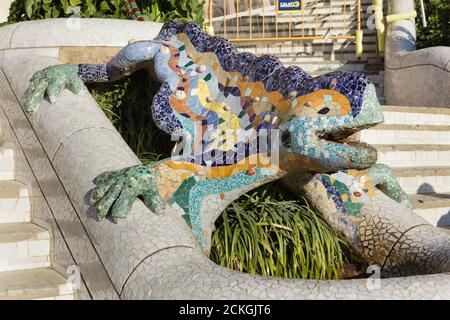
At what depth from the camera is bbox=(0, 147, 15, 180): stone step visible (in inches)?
156

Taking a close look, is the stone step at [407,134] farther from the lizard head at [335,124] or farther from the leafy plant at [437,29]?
the leafy plant at [437,29]

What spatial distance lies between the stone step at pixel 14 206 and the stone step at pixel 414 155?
3008 millimetres

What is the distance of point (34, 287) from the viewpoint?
296 cm

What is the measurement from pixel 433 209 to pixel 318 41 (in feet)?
20.9

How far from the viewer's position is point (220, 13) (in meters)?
13.6

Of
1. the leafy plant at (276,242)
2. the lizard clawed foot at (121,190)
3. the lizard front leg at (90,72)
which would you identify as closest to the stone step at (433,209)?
the leafy plant at (276,242)

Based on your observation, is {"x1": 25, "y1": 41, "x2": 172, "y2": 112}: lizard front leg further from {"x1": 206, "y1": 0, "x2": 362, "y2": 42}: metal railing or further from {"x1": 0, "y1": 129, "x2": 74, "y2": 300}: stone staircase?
{"x1": 206, "y1": 0, "x2": 362, "y2": 42}: metal railing

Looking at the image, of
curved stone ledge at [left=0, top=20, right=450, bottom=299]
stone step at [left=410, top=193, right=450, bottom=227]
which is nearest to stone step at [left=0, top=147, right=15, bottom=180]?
curved stone ledge at [left=0, top=20, right=450, bottom=299]

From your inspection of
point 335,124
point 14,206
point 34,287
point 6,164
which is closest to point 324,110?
point 335,124

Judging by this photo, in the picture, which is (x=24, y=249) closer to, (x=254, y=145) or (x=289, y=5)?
(x=254, y=145)

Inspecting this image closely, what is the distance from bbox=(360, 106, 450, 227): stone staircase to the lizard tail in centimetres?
221

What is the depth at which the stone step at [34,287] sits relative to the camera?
290 centimetres
